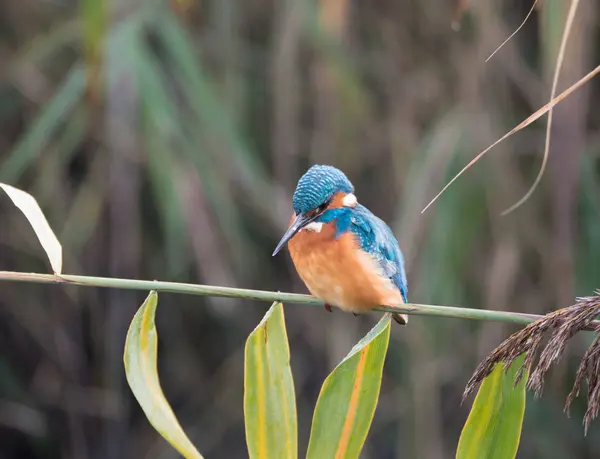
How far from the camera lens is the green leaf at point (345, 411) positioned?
0.67 meters

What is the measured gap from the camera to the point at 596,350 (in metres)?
0.63

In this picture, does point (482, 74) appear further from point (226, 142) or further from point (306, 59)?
point (226, 142)

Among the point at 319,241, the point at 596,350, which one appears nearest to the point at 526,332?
the point at 596,350

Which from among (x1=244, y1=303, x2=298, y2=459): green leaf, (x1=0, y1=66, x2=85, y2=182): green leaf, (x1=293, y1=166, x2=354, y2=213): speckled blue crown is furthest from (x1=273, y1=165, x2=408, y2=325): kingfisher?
(x1=0, y1=66, x2=85, y2=182): green leaf

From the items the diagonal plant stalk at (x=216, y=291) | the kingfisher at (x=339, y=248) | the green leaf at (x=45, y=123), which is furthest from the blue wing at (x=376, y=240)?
the green leaf at (x=45, y=123)

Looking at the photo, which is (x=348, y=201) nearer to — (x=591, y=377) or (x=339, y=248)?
(x=339, y=248)

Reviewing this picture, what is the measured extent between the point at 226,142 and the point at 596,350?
1.17 m

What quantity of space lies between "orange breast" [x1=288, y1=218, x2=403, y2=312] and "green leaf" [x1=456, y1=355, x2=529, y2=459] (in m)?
0.29

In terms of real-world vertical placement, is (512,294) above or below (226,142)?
below

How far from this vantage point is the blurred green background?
1728mm

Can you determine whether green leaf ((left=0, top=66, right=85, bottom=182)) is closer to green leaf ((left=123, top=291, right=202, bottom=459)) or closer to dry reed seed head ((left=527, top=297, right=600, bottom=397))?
green leaf ((left=123, top=291, right=202, bottom=459))

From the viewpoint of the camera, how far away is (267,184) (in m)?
1.83

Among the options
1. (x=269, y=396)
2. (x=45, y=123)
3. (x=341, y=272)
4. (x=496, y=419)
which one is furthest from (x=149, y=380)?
(x=45, y=123)

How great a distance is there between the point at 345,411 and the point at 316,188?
42cm
